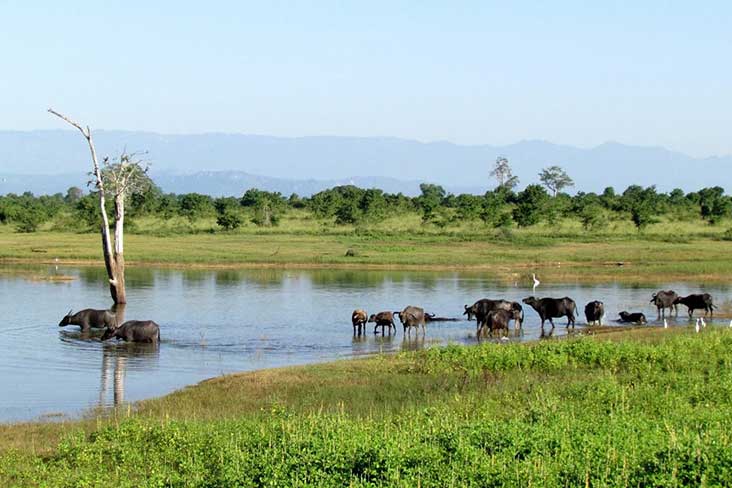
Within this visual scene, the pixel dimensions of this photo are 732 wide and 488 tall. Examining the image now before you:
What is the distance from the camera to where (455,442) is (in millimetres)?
10156

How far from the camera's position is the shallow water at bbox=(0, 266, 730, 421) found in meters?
19.3

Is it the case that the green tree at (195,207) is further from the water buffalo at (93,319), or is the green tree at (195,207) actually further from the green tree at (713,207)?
the water buffalo at (93,319)

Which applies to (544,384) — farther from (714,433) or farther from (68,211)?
(68,211)

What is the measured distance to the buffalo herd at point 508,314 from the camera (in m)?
25.3

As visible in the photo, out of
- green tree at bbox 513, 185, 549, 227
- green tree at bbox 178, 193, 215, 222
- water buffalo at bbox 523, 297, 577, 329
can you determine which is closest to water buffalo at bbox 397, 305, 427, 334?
water buffalo at bbox 523, 297, 577, 329

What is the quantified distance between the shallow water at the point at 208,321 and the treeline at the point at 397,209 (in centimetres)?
2348

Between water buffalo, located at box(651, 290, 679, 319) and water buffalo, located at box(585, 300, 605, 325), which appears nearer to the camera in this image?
water buffalo, located at box(585, 300, 605, 325)

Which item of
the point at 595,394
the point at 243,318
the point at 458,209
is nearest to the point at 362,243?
the point at 458,209

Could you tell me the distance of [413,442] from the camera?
10.3m

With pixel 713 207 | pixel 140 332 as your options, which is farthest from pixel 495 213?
pixel 140 332

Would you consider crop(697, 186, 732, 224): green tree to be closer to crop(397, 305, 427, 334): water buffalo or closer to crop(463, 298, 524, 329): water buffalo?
crop(463, 298, 524, 329): water buffalo

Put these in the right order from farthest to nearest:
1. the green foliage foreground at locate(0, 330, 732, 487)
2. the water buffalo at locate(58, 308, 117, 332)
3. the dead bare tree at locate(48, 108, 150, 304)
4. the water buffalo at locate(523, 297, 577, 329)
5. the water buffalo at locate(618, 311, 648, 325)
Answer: the dead bare tree at locate(48, 108, 150, 304) → the water buffalo at locate(618, 311, 648, 325) → the water buffalo at locate(523, 297, 577, 329) → the water buffalo at locate(58, 308, 117, 332) → the green foliage foreground at locate(0, 330, 732, 487)

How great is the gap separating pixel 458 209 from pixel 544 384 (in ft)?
183

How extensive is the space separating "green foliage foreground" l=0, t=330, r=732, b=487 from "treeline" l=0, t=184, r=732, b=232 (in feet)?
166
